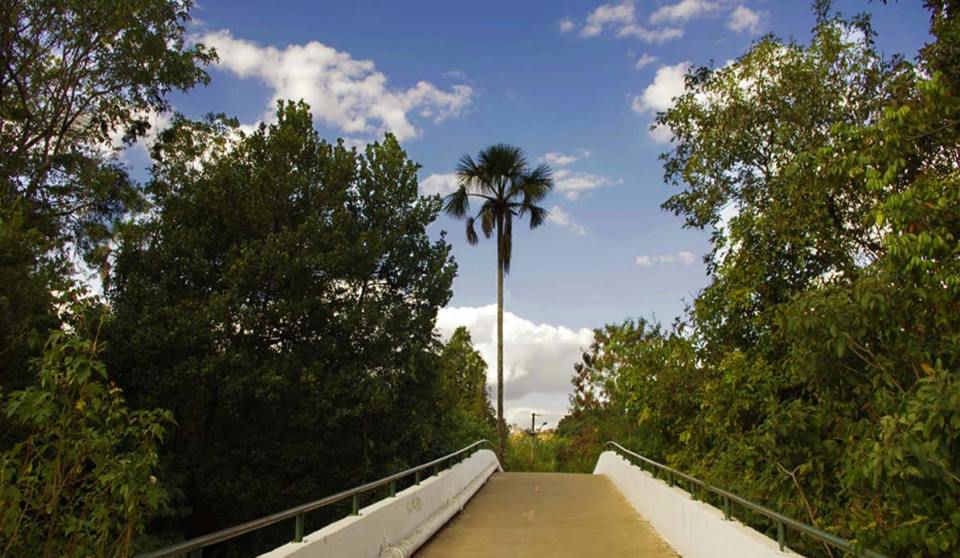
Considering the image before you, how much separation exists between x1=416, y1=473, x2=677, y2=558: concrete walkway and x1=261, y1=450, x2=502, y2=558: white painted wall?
0.26m

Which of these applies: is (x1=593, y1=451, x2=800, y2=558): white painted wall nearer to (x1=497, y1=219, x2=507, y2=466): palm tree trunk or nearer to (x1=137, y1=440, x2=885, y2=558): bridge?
(x1=137, y1=440, x2=885, y2=558): bridge

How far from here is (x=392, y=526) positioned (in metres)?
8.85

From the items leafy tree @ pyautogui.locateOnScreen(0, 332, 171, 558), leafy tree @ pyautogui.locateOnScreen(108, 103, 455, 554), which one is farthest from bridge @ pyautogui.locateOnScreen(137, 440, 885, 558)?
leafy tree @ pyautogui.locateOnScreen(108, 103, 455, 554)

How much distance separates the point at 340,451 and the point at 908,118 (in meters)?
16.5

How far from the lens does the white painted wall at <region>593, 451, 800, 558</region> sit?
6705mm

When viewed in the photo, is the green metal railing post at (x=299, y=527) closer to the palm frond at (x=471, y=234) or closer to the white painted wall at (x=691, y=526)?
the white painted wall at (x=691, y=526)

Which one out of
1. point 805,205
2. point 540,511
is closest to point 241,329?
point 540,511

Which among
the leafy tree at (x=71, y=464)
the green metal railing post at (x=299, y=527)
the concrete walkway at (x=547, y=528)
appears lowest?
the concrete walkway at (x=547, y=528)

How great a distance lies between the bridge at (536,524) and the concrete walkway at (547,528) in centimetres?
2

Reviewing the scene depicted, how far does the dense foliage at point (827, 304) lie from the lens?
6.18 metres

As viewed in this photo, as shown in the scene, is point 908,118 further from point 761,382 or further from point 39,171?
point 39,171

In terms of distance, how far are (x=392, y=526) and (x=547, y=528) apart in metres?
3.57

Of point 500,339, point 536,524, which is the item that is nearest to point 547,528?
point 536,524

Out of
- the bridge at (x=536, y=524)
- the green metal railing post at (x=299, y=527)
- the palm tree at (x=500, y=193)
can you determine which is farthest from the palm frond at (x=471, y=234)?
the green metal railing post at (x=299, y=527)
